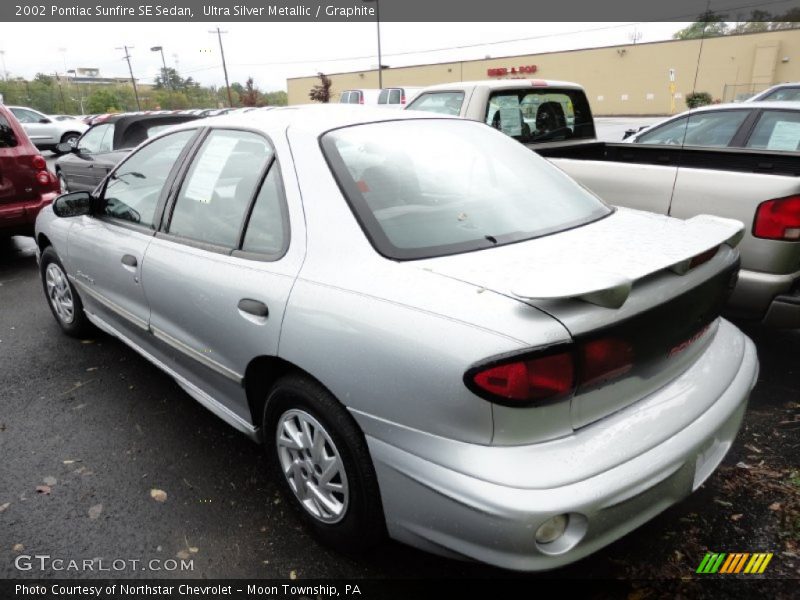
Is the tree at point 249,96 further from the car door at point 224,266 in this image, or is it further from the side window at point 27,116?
the car door at point 224,266

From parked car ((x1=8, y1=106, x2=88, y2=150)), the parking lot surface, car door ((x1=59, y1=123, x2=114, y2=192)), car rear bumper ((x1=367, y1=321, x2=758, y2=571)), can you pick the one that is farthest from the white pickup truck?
parked car ((x1=8, y1=106, x2=88, y2=150))

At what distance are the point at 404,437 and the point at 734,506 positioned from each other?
1632 millimetres

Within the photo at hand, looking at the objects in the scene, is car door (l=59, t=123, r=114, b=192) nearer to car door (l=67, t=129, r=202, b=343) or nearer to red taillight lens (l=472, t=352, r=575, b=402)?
car door (l=67, t=129, r=202, b=343)

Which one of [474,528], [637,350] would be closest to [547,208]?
[637,350]

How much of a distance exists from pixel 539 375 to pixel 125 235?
254 cm

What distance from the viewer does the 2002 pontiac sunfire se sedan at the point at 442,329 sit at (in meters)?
1.57

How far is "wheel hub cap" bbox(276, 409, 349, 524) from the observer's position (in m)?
2.03

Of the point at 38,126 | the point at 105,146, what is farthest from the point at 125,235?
the point at 38,126

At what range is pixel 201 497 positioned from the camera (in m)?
2.56

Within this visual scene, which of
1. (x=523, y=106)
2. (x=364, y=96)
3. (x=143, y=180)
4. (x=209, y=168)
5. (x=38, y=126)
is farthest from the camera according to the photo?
(x=364, y=96)

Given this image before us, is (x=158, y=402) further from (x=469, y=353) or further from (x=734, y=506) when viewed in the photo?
(x=734, y=506)

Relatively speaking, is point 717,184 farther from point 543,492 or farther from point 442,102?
point 442,102

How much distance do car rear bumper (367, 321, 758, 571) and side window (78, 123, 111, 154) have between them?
30.4ft

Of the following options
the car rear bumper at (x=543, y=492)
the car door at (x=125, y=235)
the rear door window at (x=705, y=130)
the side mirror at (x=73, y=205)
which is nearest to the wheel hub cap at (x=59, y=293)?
the car door at (x=125, y=235)
